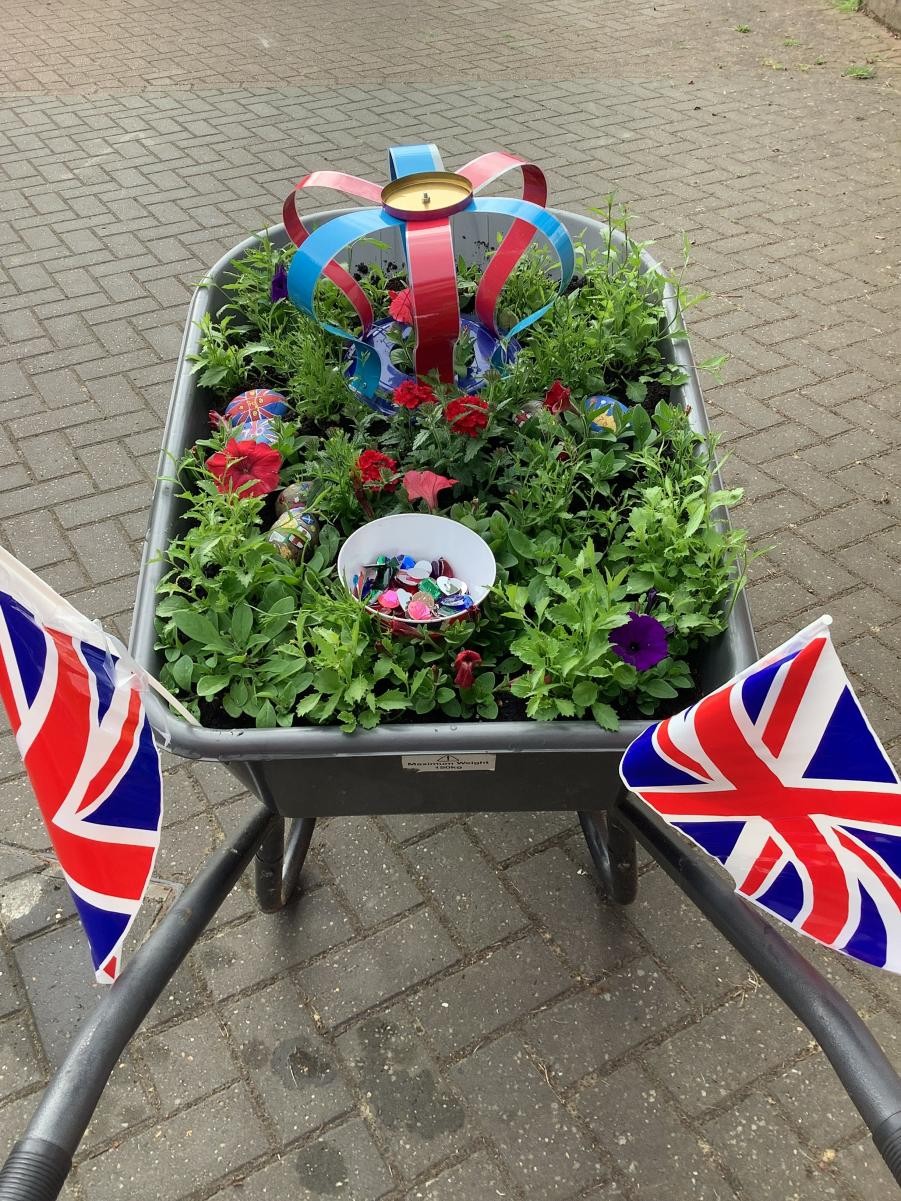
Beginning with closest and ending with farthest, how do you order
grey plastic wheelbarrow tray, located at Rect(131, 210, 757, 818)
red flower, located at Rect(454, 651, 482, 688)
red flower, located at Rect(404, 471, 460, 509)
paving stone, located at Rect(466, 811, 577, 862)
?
grey plastic wheelbarrow tray, located at Rect(131, 210, 757, 818)
red flower, located at Rect(454, 651, 482, 688)
red flower, located at Rect(404, 471, 460, 509)
paving stone, located at Rect(466, 811, 577, 862)

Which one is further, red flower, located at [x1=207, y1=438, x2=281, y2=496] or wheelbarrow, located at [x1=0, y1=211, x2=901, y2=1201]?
red flower, located at [x1=207, y1=438, x2=281, y2=496]

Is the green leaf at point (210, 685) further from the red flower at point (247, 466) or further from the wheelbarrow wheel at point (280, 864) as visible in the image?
the wheelbarrow wheel at point (280, 864)

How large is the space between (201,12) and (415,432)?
6.61m

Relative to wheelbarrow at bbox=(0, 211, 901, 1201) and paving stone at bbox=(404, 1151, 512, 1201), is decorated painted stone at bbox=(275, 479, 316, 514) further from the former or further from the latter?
paving stone at bbox=(404, 1151, 512, 1201)

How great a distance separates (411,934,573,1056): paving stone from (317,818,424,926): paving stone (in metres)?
0.19

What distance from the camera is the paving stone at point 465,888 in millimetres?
1881

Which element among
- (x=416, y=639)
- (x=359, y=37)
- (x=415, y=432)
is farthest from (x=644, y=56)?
(x=416, y=639)

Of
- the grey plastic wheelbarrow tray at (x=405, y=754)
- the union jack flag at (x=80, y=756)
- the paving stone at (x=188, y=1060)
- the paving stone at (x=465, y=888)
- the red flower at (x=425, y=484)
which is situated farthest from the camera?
the paving stone at (x=465, y=888)

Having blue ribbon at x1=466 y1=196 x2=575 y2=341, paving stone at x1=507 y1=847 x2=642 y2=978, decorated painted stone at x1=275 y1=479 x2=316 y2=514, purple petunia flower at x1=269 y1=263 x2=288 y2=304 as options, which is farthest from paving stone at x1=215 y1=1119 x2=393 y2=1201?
purple petunia flower at x1=269 y1=263 x2=288 y2=304

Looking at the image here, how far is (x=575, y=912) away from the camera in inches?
75.1

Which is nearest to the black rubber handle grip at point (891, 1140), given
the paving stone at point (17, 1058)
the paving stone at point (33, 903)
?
Result: the paving stone at point (17, 1058)

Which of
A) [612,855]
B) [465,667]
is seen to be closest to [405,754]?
[465,667]

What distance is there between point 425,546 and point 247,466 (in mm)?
354

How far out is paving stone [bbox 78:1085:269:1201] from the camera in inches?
60.7
